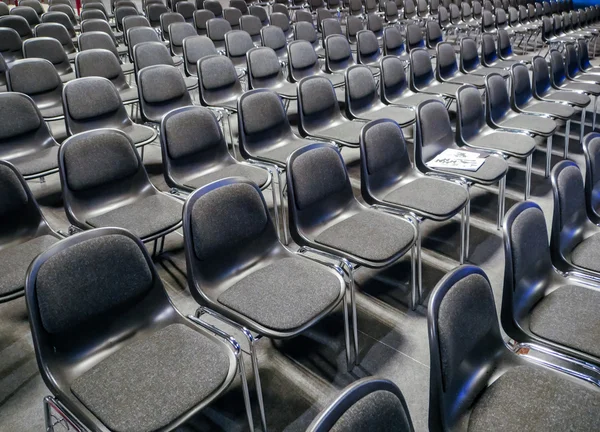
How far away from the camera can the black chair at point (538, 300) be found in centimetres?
199

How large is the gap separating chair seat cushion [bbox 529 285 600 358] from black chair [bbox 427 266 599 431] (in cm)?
21

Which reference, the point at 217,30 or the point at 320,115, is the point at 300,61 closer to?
the point at 320,115

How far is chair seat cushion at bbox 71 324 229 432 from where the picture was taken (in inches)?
64.4

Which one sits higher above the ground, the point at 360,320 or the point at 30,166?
the point at 30,166

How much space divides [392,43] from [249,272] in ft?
16.7

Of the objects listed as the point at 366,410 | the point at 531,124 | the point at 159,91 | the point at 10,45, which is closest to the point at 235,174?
the point at 159,91

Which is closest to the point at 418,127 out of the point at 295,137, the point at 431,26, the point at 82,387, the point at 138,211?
the point at 295,137

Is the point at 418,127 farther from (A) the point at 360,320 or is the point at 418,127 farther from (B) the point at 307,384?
(B) the point at 307,384

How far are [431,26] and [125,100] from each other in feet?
14.8

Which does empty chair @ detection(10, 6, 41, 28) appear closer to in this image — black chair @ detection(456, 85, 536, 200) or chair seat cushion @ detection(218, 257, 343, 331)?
black chair @ detection(456, 85, 536, 200)

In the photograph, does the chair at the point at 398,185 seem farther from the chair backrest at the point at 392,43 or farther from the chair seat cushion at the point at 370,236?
the chair backrest at the point at 392,43

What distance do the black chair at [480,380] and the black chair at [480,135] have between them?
2.39m

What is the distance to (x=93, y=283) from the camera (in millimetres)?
1917

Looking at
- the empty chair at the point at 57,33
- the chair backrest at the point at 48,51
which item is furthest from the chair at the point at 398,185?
the empty chair at the point at 57,33
